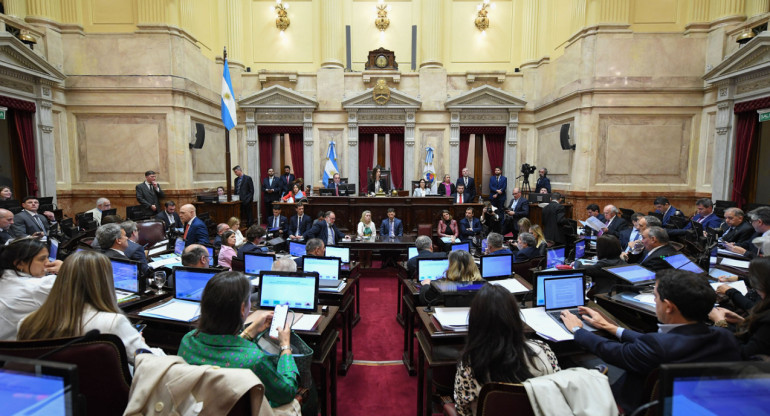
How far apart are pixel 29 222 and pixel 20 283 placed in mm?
4671

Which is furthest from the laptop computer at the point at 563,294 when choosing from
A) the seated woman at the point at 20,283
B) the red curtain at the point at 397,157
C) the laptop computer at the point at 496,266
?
the red curtain at the point at 397,157

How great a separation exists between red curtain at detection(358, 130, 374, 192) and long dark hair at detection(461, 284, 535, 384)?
10.3 meters

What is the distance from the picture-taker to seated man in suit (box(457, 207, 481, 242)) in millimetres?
6925

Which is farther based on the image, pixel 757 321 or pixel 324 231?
pixel 324 231

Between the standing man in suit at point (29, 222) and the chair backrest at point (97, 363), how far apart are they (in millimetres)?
5158

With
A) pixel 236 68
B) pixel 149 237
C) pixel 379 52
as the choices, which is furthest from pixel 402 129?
pixel 149 237

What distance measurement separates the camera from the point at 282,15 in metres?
11.8

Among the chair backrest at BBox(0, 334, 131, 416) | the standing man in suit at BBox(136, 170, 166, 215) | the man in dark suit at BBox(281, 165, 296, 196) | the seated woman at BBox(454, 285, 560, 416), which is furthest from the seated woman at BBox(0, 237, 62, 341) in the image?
the man in dark suit at BBox(281, 165, 296, 196)

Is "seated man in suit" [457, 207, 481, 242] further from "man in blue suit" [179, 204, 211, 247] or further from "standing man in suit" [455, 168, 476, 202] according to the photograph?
"man in blue suit" [179, 204, 211, 247]

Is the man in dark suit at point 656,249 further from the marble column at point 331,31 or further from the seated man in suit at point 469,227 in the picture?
the marble column at point 331,31

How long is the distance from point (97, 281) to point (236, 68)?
37.1 ft

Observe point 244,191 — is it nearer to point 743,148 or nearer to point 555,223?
point 555,223

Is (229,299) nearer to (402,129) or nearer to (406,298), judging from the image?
(406,298)


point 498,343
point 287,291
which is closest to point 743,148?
point 498,343
